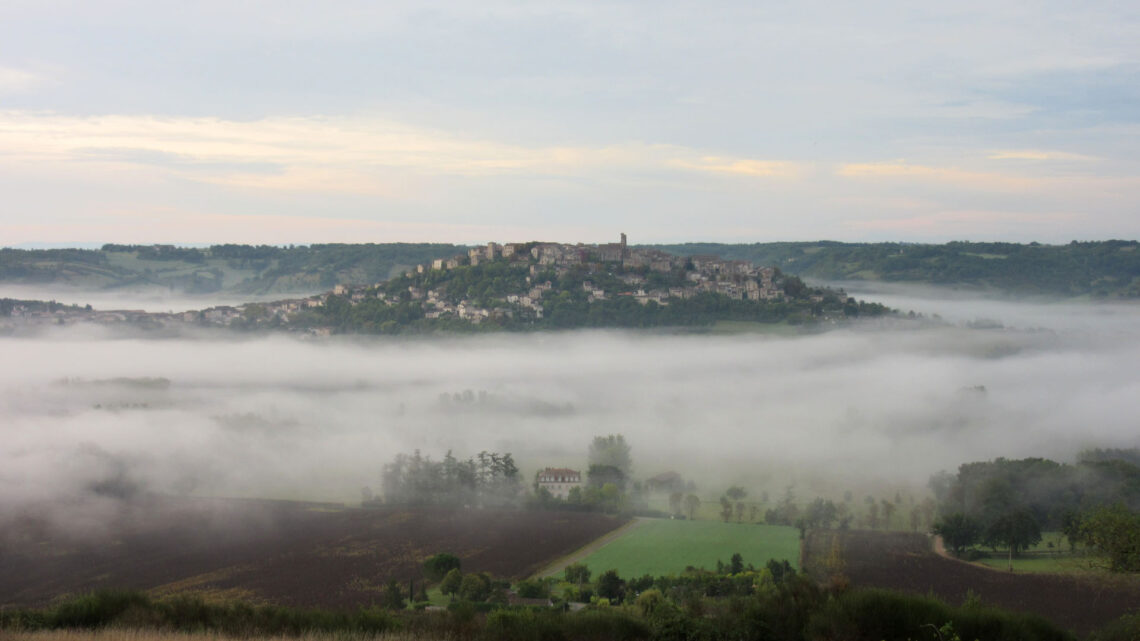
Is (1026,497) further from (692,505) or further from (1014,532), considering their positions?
(692,505)

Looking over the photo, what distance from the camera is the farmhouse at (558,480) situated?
49875 millimetres

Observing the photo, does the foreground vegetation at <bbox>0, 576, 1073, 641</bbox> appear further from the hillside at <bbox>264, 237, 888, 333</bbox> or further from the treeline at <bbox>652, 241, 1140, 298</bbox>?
the treeline at <bbox>652, 241, 1140, 298</bbox>

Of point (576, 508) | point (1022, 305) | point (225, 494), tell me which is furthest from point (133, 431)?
point (1022, 305)

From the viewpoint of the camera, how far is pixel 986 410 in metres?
67.0

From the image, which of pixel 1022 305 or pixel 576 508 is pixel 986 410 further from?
pixel 1022 305

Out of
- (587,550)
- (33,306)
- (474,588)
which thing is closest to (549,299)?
(33,306)

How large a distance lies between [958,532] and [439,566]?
20400mm

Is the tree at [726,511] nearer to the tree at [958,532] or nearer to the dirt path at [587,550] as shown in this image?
the dirt path at [587,550]

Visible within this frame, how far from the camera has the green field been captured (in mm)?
32469

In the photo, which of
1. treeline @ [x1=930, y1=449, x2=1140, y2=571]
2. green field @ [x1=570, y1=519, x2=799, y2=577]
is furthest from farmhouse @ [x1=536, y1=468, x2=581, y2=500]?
treeline @ [x1=930, y1=449, x2=1140, y2=571]

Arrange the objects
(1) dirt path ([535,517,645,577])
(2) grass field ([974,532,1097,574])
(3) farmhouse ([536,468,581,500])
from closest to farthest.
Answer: (1) dirt path ([535,517,645,577]) < (2) grass field ([974,532,1097,574]) < (3) farmhouse ([536,468,581,500])

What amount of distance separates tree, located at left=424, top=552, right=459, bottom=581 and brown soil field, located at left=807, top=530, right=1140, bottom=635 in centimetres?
1184

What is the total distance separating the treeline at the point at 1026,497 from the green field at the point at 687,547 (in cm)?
676

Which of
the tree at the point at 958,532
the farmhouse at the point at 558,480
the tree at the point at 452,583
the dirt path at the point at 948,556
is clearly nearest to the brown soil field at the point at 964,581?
the dirt path at the point at 948,556
